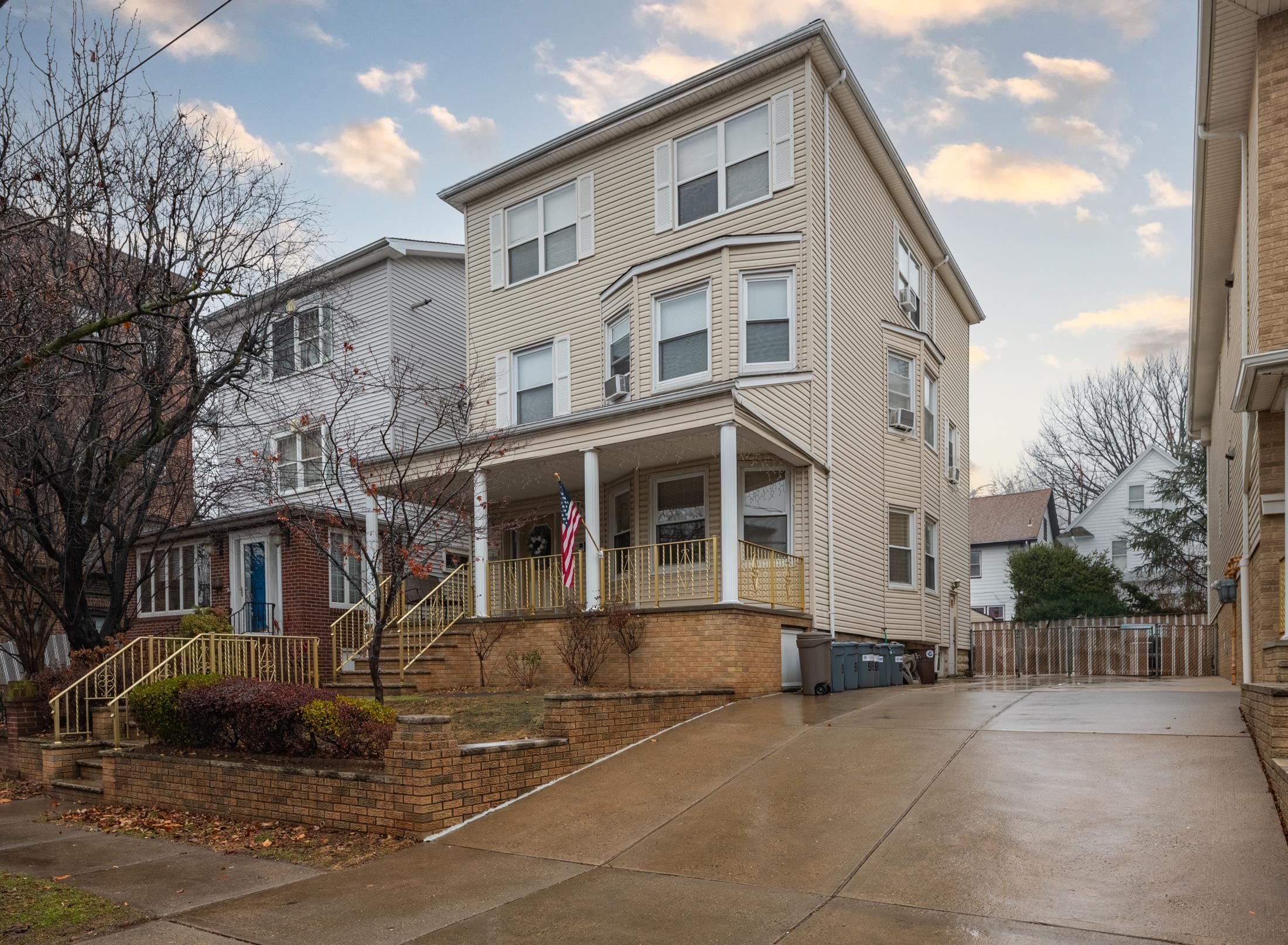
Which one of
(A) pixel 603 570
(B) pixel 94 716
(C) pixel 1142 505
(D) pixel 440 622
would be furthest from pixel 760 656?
(C) pixel 1142 505

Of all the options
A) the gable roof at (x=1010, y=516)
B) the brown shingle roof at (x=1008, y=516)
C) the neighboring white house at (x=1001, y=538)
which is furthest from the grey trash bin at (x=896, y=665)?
the brown shingle roof at (x=1008, y=516)

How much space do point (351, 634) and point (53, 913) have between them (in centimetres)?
1126

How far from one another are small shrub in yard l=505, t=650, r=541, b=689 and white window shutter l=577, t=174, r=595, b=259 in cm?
790

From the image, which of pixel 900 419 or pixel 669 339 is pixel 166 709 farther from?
pixel 900 419

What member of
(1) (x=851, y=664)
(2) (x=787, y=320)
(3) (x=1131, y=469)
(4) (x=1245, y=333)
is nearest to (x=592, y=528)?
(1) (x=851, y=664)

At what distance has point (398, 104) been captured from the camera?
48.1ft

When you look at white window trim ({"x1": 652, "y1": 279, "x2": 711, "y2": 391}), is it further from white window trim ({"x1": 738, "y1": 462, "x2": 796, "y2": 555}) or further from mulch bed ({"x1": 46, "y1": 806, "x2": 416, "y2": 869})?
mulch bed ({"x1": 46, "y1": 806, "x2": 416, "y2": 869})

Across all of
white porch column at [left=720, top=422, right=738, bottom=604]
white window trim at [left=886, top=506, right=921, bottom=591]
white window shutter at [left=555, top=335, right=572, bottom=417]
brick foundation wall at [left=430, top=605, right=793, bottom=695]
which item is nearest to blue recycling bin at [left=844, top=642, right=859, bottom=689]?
brick foundation wall at [left=430, top=605, right=793, bottom=695]

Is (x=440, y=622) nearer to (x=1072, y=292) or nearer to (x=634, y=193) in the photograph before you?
(x=634, y=193)

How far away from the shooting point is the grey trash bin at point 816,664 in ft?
46.6

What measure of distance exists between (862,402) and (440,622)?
843cm

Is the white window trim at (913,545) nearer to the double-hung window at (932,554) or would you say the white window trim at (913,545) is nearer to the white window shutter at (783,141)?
the double-hung window at (932,554)

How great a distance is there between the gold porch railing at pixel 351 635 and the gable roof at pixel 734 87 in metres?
8.67

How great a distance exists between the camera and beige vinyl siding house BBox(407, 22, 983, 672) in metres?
15.6
